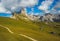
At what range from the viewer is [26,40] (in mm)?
49000
